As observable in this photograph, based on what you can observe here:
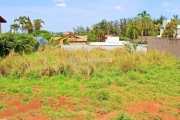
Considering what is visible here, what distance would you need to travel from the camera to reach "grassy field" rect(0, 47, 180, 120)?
13.4ft

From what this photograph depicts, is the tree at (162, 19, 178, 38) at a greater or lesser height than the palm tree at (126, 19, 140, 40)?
lesser

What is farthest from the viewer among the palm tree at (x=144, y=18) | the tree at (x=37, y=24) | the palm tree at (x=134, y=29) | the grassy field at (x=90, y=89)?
the tree at (x=37, y=24)

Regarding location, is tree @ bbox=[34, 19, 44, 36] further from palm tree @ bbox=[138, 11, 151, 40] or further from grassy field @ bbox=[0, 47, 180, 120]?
grassy field @ bbox=[0, 47, 180, 120]

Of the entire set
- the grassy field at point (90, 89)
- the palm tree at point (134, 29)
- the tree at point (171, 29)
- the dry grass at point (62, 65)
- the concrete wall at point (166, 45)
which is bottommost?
the grassy field at point (90, 89)

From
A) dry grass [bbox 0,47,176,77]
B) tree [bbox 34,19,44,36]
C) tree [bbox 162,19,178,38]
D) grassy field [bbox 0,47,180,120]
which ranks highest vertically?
tree [bbox 34,19,44,36]

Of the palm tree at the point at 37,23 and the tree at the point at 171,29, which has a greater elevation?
the palm tree at the point at 37,23

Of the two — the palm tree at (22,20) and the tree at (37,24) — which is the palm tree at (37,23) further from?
the palm tree at (22,20)

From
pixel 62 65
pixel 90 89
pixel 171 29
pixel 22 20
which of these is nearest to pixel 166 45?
pixel 171 29

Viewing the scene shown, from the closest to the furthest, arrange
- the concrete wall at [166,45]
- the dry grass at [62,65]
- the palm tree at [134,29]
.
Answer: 1. the dry grass at [62,65]
2. the concrete wall at [166,45]
3. the palm tree at [134,29]

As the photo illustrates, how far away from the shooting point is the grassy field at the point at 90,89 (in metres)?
4.07

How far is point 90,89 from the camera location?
5.60 m

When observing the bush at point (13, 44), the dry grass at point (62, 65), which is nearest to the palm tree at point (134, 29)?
the bush at point (13, 44)

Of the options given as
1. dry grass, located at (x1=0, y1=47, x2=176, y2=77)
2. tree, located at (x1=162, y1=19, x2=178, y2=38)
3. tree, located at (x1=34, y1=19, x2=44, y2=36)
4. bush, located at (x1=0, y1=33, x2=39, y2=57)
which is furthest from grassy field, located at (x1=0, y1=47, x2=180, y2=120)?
tree, located at (x1=34, y1=19, x2=44, y2=36)

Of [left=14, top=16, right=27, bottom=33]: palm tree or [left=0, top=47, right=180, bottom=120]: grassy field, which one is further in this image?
[left=14, top=16, right=27, bottom=33]: palm tree
